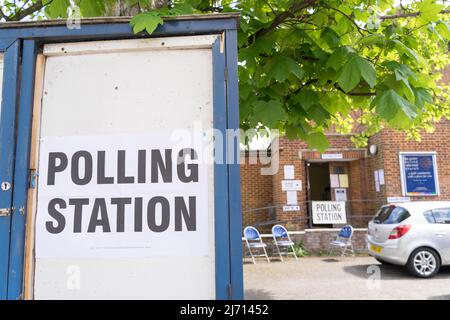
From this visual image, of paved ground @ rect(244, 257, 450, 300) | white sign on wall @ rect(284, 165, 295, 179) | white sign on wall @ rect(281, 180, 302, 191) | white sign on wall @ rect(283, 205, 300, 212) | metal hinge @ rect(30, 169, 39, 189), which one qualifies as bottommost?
paved ground @ rect(244, 257, 450, 300)

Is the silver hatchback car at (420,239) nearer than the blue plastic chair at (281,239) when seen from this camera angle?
Yes

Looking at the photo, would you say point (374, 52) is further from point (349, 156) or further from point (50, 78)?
point (349, 156)

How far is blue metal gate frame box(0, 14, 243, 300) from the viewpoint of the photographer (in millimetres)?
1844

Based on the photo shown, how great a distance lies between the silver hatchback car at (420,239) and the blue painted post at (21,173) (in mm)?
7949

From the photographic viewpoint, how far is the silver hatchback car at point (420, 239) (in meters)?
8.19

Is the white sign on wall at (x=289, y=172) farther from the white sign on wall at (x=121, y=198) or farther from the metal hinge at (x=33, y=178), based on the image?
the metal hinge at (x=33, y=178)

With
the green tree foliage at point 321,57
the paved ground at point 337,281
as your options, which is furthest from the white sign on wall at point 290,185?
the green tree foliage at point 321,57

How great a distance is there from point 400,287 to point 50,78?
24.7ft

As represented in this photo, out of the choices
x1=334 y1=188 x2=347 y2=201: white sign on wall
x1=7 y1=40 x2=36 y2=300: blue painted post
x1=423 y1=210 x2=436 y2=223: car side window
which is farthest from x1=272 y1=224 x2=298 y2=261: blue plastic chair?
x1=7 y1=40 x2=36 y2=300: blue painted post

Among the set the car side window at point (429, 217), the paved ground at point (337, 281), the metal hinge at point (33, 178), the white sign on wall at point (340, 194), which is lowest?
the paved ground at point (337, 281)

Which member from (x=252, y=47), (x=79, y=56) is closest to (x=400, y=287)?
(x=252, y=47)

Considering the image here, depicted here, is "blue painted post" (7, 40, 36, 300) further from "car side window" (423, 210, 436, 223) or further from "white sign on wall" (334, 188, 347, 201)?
"white sign on wall" (334, 188, 347, 201)

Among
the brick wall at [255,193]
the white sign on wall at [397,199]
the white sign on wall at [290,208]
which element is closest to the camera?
the white sign on wall at [397,199]

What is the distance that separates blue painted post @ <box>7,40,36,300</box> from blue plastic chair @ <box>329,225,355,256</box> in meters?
9.64
